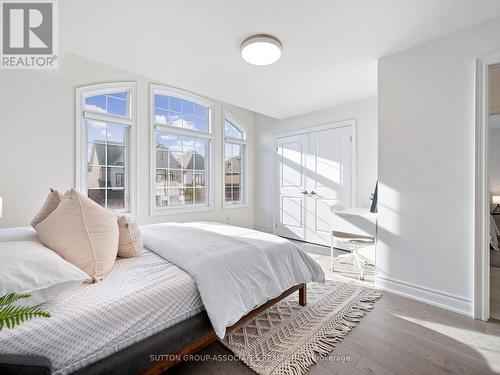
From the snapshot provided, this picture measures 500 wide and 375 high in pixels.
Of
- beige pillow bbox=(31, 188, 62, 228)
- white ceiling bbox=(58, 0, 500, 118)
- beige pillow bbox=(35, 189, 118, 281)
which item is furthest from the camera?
white ceiling bbox=(58, 0, 500, 118)

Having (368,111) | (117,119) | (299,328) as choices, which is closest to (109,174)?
(117,119)

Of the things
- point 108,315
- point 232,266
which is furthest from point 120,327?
point 232,266

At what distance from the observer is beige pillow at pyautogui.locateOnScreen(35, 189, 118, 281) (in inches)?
49.5

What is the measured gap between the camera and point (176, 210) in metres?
3.86

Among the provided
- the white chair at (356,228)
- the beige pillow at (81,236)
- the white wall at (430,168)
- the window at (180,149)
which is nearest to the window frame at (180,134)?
the window at (180,149)

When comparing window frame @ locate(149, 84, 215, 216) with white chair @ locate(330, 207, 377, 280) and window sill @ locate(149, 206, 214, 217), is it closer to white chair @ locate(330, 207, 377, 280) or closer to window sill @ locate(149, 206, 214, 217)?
window sill @ locate(149, 206, 214, 217)

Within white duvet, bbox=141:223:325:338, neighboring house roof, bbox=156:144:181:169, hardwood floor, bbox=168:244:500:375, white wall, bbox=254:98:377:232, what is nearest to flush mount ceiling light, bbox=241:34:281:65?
white duvet, bbox=141:223:325:338

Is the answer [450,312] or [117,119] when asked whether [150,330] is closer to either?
[450,312]

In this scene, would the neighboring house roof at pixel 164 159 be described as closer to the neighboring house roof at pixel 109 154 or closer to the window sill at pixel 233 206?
the neighboring house roof at pixel 109 154

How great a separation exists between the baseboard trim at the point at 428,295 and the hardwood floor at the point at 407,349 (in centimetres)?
7

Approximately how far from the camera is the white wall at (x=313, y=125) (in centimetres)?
351

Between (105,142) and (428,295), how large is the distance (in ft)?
13.2

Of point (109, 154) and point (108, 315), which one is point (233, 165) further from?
point (108, 315)

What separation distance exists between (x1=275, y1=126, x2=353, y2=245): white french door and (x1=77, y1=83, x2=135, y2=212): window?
8.79 ft
